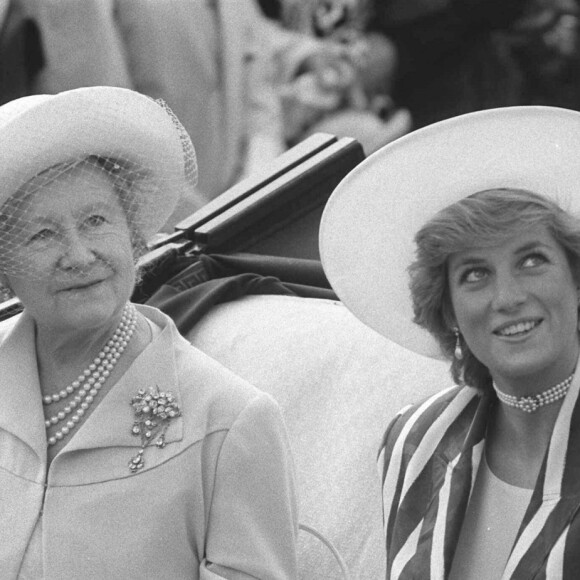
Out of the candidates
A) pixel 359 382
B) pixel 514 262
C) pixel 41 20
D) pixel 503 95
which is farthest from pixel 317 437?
pixel 503 95

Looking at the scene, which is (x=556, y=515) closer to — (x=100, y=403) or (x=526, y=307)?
(x=526, y=307)

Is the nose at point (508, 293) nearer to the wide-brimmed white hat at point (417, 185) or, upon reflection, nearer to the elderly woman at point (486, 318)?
the elderly woman at point (486, 318)

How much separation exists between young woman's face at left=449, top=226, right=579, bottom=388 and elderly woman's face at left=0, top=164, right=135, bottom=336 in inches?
19.9

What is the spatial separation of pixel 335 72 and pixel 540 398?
11.1 feet

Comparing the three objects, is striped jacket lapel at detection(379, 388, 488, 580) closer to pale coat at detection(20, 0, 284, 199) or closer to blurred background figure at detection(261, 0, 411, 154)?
pale coat at detection(20, 0, 284, 199)

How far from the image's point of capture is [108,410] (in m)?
2.48

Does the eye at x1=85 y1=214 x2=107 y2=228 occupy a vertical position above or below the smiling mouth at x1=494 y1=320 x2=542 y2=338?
above

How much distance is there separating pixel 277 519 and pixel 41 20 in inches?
114

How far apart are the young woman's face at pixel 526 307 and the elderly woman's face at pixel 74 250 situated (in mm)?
506

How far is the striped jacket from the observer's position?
2287 mm

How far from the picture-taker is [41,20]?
4.99 metres

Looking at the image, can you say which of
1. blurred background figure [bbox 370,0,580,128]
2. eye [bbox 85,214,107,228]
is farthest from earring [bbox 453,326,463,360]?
blurred background figure [bbox 370,0,580,128]

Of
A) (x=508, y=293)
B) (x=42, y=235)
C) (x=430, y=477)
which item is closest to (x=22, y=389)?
(x=42, y=235)

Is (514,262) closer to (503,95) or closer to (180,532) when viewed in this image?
(180,532)
